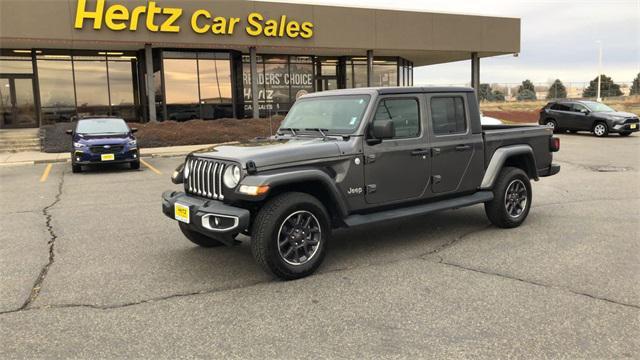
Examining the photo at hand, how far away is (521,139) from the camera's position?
7.00 m

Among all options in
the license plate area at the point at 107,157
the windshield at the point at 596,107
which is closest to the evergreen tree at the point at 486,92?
the windshield at the point at 596,107

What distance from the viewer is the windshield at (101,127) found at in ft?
46.7

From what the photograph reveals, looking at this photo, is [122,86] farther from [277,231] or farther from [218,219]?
[277,231]

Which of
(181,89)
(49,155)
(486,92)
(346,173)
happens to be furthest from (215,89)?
(486,92)

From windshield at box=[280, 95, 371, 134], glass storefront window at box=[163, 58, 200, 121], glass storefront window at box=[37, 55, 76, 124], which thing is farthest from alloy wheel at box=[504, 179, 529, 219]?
glass storefront window at box=[37, 55, 76, 124]

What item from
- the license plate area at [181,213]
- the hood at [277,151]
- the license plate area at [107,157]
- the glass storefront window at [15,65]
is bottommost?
the license plate area at [107,157]

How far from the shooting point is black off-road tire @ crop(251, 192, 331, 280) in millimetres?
4656

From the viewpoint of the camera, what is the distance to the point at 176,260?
5598mm

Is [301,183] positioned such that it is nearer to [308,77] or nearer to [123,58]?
[123,58]

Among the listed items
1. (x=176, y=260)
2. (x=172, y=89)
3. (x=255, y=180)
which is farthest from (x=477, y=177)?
(x=172, y=89)

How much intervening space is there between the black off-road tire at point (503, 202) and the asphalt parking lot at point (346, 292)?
0.15 meters

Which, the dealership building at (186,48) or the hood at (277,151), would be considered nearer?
the hood at (277,151)

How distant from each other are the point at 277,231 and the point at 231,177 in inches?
25.9

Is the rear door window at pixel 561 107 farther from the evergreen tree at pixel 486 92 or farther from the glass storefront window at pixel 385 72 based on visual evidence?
the evergreen tree at pixel 486 92
